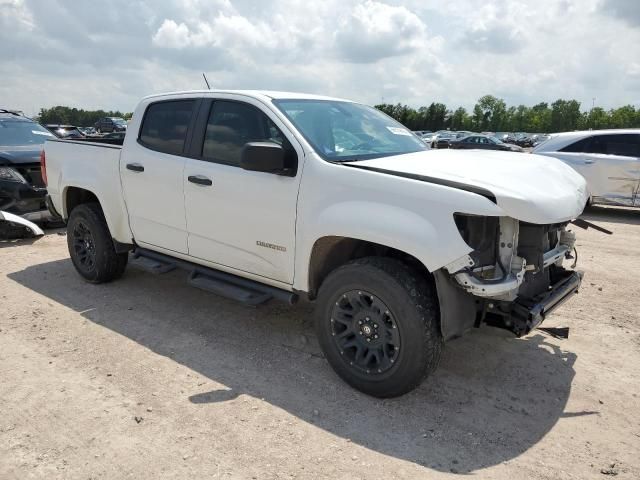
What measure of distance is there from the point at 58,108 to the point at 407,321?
340ft

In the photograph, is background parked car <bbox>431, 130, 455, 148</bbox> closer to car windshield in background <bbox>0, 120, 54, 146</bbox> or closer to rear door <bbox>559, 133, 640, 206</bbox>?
rear door <bbox>559, 133, 640, 206</bbox>

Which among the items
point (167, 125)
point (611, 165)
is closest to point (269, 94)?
point (167, 125)

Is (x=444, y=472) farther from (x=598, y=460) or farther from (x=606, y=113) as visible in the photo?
(x=606, y=113)

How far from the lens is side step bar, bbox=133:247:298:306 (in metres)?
3.90

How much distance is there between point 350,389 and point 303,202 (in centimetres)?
132

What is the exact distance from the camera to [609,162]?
991cm

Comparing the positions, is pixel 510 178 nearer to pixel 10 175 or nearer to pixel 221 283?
pixel 221 283

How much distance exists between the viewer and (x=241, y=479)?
8.66ft

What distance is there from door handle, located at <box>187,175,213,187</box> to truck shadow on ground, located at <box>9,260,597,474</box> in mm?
1289

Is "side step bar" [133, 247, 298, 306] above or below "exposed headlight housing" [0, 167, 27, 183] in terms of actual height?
below

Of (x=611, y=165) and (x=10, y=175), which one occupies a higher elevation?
(x=611, y=165)

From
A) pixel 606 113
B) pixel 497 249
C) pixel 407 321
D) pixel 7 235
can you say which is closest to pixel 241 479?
pixel 407 321

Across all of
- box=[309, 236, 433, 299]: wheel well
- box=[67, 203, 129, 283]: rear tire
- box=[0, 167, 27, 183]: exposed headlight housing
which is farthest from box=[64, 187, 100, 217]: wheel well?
box=[309, 236, 433, 299]: wheel well

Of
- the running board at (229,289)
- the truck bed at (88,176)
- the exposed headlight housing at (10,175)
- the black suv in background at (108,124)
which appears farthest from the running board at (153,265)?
the black suv in background at (108,124)
